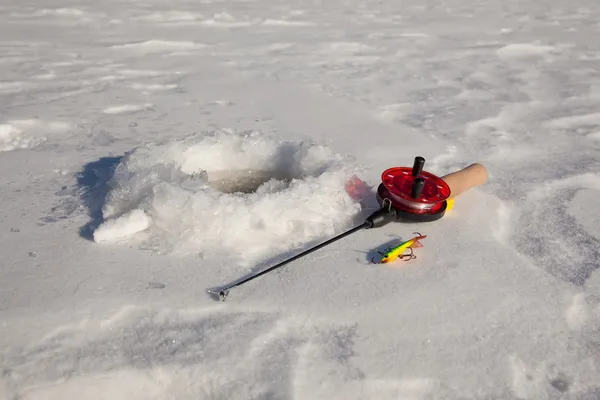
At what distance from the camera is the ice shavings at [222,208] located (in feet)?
6.79

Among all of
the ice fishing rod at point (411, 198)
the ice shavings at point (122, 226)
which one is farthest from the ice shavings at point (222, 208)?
the ice fishing rod at point (411, 198)

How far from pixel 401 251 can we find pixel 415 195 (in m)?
0.24

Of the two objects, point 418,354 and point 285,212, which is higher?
point 285,212

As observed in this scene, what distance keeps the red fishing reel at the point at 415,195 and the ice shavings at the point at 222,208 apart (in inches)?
7.0

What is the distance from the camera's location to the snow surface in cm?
155

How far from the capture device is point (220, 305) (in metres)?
1.79

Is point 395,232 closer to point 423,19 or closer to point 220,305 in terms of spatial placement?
point 220,305

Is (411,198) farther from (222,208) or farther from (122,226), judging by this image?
(122,226)

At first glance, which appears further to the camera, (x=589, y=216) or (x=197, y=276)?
(x=589, y=216)

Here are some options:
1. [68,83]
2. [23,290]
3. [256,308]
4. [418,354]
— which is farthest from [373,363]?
[68,83]

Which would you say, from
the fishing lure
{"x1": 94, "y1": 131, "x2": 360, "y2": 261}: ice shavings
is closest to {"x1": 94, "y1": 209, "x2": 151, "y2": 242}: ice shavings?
{"x1": 94, "y1": 131, "x2": 360, "y2": 261}: ice shavings

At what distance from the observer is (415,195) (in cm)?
209

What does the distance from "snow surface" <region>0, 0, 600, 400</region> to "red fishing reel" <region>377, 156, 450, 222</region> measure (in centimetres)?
A: 10

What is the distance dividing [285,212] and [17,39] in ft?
14.8
